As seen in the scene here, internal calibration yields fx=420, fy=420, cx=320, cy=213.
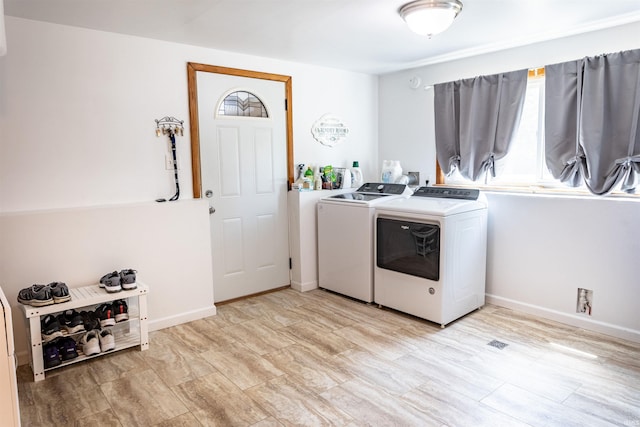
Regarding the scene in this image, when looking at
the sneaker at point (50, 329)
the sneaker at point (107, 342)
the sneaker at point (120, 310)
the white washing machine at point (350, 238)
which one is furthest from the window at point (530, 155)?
the sneaker at point (50, 329)

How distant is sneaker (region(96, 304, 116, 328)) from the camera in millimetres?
2730

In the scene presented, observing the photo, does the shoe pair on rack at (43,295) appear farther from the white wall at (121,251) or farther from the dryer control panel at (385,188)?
the dryer control panel at (385,188)

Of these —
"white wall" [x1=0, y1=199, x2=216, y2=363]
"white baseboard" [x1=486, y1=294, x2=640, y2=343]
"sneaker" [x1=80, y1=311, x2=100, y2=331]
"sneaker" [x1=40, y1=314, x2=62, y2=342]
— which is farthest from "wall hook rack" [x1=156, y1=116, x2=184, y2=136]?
"white baseboard" [x1=486, y1=294, x2=640, y2=343]

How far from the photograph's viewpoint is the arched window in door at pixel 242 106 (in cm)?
359

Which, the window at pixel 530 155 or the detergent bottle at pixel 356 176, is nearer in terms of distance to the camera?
the window at pixel 530 155

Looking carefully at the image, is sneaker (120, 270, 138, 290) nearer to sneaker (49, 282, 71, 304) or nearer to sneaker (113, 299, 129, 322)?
sneaker (113, 299, 129, 322)

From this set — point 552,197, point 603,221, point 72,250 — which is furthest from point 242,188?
point 603,221

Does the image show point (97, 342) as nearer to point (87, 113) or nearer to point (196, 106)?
point (87, 113)

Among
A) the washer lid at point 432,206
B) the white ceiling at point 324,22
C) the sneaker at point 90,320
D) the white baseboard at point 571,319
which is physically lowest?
the white baseboard at point 571,319

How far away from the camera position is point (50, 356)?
254 centimetres

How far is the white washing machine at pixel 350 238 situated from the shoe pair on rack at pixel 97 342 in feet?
6.39

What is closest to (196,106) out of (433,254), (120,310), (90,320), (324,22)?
(324,22)

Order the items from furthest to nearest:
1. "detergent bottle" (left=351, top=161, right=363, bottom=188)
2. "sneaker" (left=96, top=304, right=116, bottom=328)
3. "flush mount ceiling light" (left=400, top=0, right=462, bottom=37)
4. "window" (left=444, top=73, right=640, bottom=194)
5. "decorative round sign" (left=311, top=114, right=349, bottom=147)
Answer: "detergent bottle" (left=351, top=161, right=363, bottom=188), "decorative round sign" (left=311, top=114, right=349, bottom=147), "window" (left=444, top=73, right=640, bottom=194), "sneaker" (left=96, top=304, right=116, bottom=328), "flush mount ceiling light" (left=400, top=0, right=462, bottom=37)

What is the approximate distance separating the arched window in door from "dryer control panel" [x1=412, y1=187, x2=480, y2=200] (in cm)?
159
